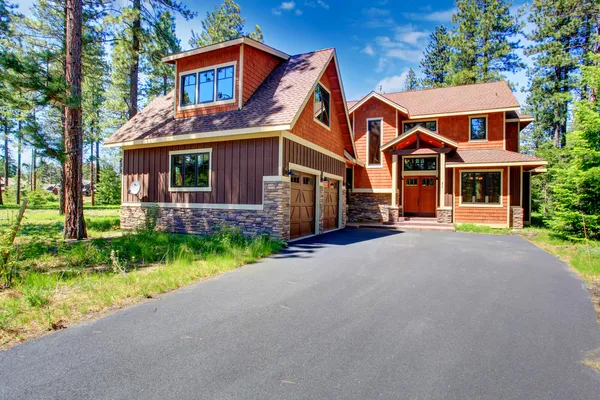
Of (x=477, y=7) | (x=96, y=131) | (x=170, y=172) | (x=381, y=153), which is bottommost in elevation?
(x=170, y=172)

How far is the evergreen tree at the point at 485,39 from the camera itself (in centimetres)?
2534

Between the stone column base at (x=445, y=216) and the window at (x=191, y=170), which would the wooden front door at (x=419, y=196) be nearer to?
the stone column base at (x=445, y=216)

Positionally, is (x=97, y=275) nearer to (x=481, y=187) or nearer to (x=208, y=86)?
(x=208, y=86)

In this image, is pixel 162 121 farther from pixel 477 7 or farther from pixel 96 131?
pixel 477 7

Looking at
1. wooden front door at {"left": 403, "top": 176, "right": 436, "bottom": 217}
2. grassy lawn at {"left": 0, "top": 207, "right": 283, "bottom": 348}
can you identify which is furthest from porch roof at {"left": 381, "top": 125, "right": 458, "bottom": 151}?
grassy lawn at {"left": 0, "top": 207, "right": 283, "bottom": 348}

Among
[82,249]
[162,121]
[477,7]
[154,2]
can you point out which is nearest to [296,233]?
[82,249]

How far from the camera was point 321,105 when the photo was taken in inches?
493

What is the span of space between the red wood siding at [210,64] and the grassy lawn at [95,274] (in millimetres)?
4863

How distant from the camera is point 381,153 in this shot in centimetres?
1734

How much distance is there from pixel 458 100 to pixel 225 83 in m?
13.4

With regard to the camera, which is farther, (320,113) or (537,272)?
(320,113)

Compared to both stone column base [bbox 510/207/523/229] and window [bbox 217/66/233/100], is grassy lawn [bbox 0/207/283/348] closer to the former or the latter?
window [bbox 217/66/233/100]

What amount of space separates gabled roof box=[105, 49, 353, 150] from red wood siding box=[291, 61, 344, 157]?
2.31 feet

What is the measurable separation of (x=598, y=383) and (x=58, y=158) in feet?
34.9
